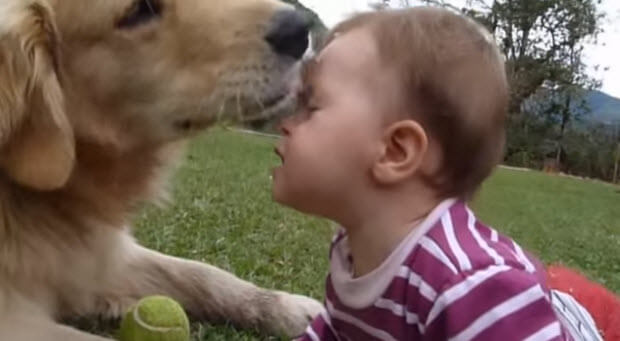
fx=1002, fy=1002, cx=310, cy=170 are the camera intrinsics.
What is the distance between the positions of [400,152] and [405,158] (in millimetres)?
19

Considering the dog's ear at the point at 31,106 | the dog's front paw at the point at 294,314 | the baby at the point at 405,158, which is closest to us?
the baby at the point at 405,158

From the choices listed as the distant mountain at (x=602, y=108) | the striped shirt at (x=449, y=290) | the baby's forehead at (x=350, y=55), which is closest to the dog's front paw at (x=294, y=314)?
the striped shirt at (x=449, y=290)

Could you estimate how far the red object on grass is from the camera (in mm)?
2783

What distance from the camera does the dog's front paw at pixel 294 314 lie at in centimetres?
307

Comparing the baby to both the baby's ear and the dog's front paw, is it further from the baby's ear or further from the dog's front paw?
the dog's front paw

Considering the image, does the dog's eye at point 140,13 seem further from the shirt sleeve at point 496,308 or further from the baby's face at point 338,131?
the shirt sleeve at point 496,308

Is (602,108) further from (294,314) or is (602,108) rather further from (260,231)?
(294,314)

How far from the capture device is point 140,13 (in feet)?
8.71

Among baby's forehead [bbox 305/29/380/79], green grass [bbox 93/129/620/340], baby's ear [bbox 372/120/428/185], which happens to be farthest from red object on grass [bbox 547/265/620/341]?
baby's forehead [bbox 305/29/380/79]

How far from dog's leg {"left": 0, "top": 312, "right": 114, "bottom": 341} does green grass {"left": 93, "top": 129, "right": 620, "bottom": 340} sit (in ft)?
1.54

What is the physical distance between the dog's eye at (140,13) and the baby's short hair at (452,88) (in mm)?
755

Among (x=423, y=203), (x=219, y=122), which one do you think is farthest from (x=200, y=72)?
(x=423, y=203)

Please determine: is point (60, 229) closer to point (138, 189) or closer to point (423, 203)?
point (138, 189)

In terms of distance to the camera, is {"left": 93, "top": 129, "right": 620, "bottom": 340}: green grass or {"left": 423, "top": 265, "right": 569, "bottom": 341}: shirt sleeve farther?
{"left": 93, "top": 129, "right": 620, "bottom": 340}: green grass
